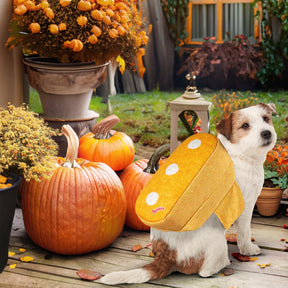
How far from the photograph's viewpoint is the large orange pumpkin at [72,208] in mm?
2225

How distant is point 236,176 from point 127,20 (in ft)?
3.98

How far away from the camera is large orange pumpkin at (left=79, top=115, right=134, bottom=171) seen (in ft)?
8.88

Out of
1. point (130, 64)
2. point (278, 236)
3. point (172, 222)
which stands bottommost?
point (278, 236)

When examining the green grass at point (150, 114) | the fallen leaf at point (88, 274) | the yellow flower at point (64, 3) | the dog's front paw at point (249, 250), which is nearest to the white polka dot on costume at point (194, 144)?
the dog's front paw at point (249, 250)

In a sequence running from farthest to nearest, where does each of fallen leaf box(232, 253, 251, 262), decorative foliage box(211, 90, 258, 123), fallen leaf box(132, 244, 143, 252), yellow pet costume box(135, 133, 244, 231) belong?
decorative foliage box(211, 90, 258, 123)
fallen leaf box(132, 244, 143, 252)
fallen leaf box(232, 253, 251, 262)
yellow pet costume box(135, 133, 244, 231)

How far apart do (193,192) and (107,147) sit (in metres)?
0.90

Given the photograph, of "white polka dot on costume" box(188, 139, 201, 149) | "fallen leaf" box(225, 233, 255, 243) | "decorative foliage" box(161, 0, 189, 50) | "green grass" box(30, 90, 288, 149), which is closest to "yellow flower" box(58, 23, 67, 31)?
"white polka dot on costume" box(188, 139, 201, 149)

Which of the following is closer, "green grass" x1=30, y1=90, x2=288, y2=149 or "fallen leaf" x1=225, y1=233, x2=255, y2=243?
"fallen leaf" x1=225, y1=233, x2=255, y2=243

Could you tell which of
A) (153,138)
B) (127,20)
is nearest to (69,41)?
(127,20)

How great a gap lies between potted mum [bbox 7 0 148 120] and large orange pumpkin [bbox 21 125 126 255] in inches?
22.2

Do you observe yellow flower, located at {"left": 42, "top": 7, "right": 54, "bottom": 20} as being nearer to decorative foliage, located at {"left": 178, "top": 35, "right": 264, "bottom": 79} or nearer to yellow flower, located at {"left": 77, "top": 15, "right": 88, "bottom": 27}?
yellow flower, located at {"left": 77, "top": 15, "right": 88, "bottom": 27}

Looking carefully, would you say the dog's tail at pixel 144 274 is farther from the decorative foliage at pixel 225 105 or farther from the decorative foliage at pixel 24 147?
the decorative foliage at pixel 225 105

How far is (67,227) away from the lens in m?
2.23

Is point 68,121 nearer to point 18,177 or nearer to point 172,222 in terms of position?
point 18,177
